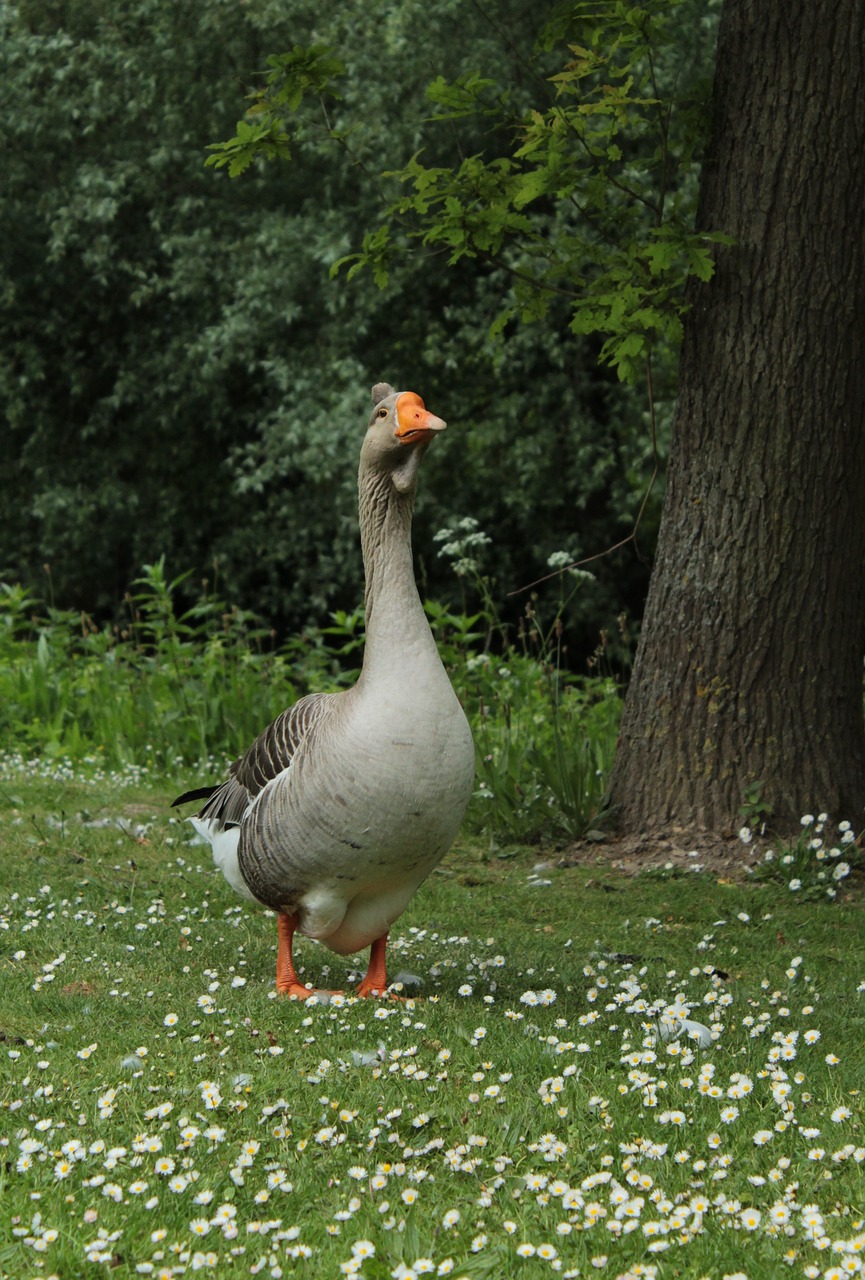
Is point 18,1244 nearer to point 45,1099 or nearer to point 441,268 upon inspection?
point 45,1099

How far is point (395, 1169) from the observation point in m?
3.63

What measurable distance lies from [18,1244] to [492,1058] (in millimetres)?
1591

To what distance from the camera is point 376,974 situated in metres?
5.21

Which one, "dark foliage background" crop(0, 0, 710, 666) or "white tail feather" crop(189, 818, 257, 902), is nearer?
"white tail feather" crop(189, 818, 257, 902)

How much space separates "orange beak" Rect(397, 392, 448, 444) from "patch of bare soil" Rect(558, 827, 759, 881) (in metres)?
3.39

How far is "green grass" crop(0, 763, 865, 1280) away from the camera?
3.29 meters

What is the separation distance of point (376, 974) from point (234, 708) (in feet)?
18.0

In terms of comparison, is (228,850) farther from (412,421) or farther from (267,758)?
(412,421)

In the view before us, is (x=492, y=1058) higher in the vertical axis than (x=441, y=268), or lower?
lower

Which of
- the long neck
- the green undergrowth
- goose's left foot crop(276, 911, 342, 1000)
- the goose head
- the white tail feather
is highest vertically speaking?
the goose head

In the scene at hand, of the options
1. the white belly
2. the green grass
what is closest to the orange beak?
the white belly

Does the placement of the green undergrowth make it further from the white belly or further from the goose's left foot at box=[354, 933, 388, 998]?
the white belly

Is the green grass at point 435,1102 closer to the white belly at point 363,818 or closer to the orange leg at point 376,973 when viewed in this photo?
the orange leg at point 376,973

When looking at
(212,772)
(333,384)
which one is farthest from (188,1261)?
(333,384)
